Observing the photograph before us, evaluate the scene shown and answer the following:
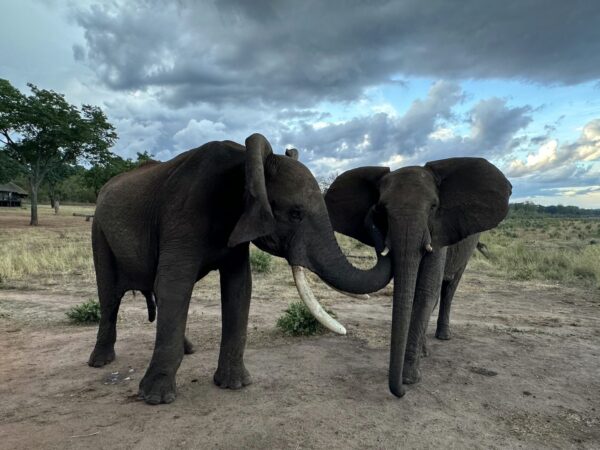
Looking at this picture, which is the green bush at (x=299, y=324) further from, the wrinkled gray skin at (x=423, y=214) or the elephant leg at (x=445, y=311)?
the wrinkled gray skin at (x=423, y=214)

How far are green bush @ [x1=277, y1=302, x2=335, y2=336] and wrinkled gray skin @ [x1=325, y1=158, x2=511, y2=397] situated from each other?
214 cm

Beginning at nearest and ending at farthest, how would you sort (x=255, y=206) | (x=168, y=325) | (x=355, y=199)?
(x=255, y=206)
(x=168, y=325)
(x=355, y=199)

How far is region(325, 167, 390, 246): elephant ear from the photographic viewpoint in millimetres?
5906

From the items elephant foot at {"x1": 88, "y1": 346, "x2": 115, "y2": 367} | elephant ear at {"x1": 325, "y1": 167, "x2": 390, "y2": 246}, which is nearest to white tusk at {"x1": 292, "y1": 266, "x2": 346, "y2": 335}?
elephant ear at {"x1": 325, "y1": 167, "x2": 390, "y2": 246}

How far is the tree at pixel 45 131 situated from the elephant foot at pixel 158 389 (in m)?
30.4

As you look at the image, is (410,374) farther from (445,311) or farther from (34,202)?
(34,202)

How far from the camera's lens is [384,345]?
22.7ft

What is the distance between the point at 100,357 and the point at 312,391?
2.78 m

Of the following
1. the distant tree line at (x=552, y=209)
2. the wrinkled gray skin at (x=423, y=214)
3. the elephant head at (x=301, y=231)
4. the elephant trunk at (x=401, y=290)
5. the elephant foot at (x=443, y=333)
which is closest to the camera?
the elephant head at (x=301, y=231)

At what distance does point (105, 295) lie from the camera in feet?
18.5

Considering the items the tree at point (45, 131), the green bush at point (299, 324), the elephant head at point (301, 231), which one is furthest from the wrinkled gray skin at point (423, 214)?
the tree at point (45, 131)

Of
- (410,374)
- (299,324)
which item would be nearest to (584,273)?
(299,324)

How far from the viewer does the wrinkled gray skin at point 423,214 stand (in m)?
4.66

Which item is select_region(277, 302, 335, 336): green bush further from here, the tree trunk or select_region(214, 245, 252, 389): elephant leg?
the tree trunk
